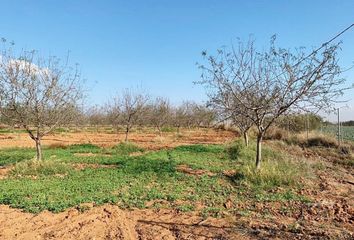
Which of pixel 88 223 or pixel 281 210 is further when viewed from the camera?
pixel 281 210

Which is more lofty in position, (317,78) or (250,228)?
(317,78)

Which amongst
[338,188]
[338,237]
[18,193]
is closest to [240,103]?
[338,188]

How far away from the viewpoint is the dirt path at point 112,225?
5.46m

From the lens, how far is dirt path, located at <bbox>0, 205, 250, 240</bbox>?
17.9 ft

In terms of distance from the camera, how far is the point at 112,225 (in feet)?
19.2

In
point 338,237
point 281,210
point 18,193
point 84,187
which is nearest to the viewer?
point 338,237

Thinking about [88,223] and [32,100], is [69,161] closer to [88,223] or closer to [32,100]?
[32,100]

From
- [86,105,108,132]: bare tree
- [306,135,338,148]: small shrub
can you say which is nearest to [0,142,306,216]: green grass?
[306,135,338,148]: small shrub

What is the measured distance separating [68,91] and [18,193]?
528cm

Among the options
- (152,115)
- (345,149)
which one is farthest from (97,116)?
(345,149)

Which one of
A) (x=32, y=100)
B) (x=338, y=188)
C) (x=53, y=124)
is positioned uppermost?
(x=32, y=100)

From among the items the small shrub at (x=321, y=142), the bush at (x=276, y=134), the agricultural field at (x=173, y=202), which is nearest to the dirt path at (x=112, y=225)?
the agricultural field at (x=173, y=202)

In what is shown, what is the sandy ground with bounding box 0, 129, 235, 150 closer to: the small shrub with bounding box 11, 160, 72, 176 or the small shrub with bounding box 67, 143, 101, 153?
the small shrub with bounding box 67, 143, 101, 153

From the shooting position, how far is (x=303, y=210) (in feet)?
22.9
